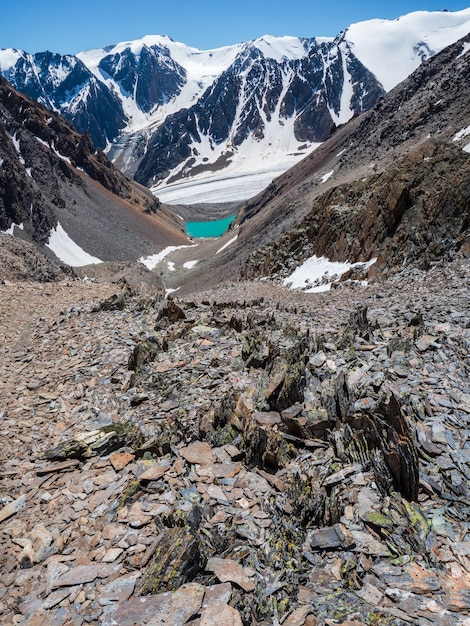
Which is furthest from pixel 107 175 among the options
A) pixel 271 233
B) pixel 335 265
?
pixel 335 265

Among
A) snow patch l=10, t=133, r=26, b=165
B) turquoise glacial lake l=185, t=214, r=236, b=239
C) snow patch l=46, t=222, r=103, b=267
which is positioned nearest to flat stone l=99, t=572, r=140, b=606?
snow patch l=46, t=222, r=103, b=267

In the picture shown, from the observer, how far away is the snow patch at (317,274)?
29556 millimetres

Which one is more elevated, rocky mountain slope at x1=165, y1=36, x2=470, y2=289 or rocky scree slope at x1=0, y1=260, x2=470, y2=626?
rocky mountain slope at x1=165, y1=36, x2=470, y2=289

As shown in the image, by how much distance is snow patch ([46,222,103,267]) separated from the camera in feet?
250

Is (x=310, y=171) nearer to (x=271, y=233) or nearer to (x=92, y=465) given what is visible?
(x=271, y=233)

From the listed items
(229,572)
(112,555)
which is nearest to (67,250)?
(112,555)

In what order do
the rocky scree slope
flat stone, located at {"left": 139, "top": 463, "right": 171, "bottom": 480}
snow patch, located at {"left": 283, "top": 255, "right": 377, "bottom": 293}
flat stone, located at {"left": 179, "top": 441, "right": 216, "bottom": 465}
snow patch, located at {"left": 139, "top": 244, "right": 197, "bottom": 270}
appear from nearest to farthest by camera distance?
the rocky scree slope → flat stone, located at {"left": 139, "top": 463, "right": 171, "bottom": 480} → flat stone, located at {"left": 179, "top": 441, "right": 216, "bottom": 465} → snow patch, located at {"left": 283, "top": 255, "right": 377, "bottom": 293} → snow patch, located at {"left": 139, "top": 244, "right": 197, "bottom": 270}

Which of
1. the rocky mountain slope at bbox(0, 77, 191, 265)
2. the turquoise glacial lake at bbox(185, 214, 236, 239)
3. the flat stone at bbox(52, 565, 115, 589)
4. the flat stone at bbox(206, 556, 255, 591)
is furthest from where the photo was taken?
the turquoise glacial lake at bbox(185, 214, 236, 239)

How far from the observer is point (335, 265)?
32062 mm

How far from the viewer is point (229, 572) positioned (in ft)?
17.1

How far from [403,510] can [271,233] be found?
56747mm

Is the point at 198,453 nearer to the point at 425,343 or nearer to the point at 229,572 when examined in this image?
the point at 229,572

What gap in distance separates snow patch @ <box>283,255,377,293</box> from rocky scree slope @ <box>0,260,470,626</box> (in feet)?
54.2

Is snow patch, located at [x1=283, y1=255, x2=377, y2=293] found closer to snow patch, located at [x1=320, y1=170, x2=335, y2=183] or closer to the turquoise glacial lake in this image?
snow patch, located at [x1=320, y1=170, x2=335, y2=183]
